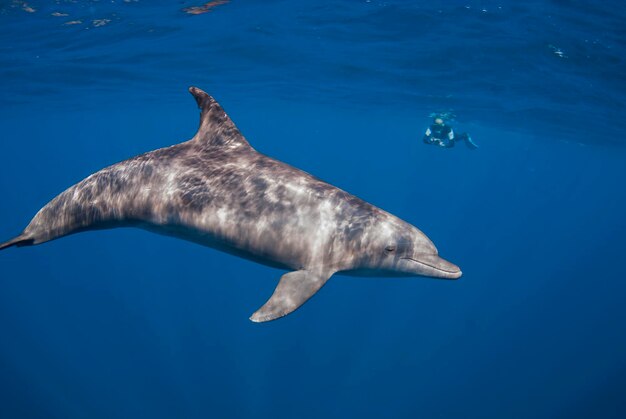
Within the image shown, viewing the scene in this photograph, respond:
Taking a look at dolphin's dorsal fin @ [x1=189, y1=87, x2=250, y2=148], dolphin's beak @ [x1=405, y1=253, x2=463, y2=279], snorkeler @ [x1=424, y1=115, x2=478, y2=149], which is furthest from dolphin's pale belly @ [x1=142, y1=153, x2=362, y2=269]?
snorkeler @ [x1=424, y1=115, x2=478, y2=149]

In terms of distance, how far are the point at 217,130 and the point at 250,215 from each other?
2.08 metres

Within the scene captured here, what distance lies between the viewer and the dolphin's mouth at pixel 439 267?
5848 mm

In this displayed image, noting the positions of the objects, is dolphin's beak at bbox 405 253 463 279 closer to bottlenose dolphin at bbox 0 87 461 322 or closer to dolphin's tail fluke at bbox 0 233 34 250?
bottlenose dolphin at bbox 0 87 461 322

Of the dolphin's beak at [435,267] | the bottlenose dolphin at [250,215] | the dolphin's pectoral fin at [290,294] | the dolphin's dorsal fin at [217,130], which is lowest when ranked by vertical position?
the dolphin's pectoral fin at [290,294]

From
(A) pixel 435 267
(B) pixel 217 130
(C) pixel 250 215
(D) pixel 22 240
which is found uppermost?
(B) pixel 217 130

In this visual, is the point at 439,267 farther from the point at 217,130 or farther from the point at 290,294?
the point at 217,130

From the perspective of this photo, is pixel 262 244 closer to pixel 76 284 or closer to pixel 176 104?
pixel 76 284

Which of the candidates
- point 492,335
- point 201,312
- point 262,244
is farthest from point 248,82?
point 262,244

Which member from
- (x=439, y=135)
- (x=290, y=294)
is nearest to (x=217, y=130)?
(x=290, y=294)

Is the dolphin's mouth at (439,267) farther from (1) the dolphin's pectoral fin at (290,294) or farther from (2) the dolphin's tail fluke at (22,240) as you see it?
(2) the dolphin's tail fluke at (22,240)

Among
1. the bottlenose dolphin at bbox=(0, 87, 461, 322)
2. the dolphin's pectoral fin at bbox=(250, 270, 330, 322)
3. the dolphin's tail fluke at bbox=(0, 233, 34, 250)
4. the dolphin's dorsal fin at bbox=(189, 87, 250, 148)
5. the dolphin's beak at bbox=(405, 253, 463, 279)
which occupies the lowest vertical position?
the dolphin's tail fluke at bbox=(0, 233, 34, 250)

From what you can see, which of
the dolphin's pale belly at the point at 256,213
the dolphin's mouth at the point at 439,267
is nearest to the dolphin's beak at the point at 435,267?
the dolphin's mouth at the point at 439,267

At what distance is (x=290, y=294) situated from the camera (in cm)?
559

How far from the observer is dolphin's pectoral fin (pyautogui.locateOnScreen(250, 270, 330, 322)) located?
538 centimetres
